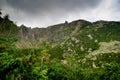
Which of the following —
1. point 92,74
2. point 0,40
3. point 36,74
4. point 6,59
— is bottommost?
point 92,74

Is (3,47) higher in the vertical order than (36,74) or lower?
higher

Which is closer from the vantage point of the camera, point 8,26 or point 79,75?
point 8,26

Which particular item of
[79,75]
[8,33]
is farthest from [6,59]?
[79,75]

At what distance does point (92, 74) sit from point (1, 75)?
5021 cm

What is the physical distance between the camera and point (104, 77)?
46094 mm

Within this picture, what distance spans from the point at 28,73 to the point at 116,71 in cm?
2897

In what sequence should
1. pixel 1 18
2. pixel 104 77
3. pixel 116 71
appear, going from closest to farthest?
1. pixel 1 18
2. pixel 116 71
3. pixel 104 77

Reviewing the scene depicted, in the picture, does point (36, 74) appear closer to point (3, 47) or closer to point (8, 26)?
point (3, 47)

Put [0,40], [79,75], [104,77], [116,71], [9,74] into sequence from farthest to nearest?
[79,75], [104,77], [116,71], [0,40], [9,74]

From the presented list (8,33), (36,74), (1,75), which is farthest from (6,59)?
(8,33)

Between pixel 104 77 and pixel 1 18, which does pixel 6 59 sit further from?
pixel 104 77

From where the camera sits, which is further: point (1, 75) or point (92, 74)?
point (92, 74)

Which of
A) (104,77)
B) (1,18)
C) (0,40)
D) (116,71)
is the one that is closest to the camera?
(0,40)

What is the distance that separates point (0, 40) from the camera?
18.2 m
